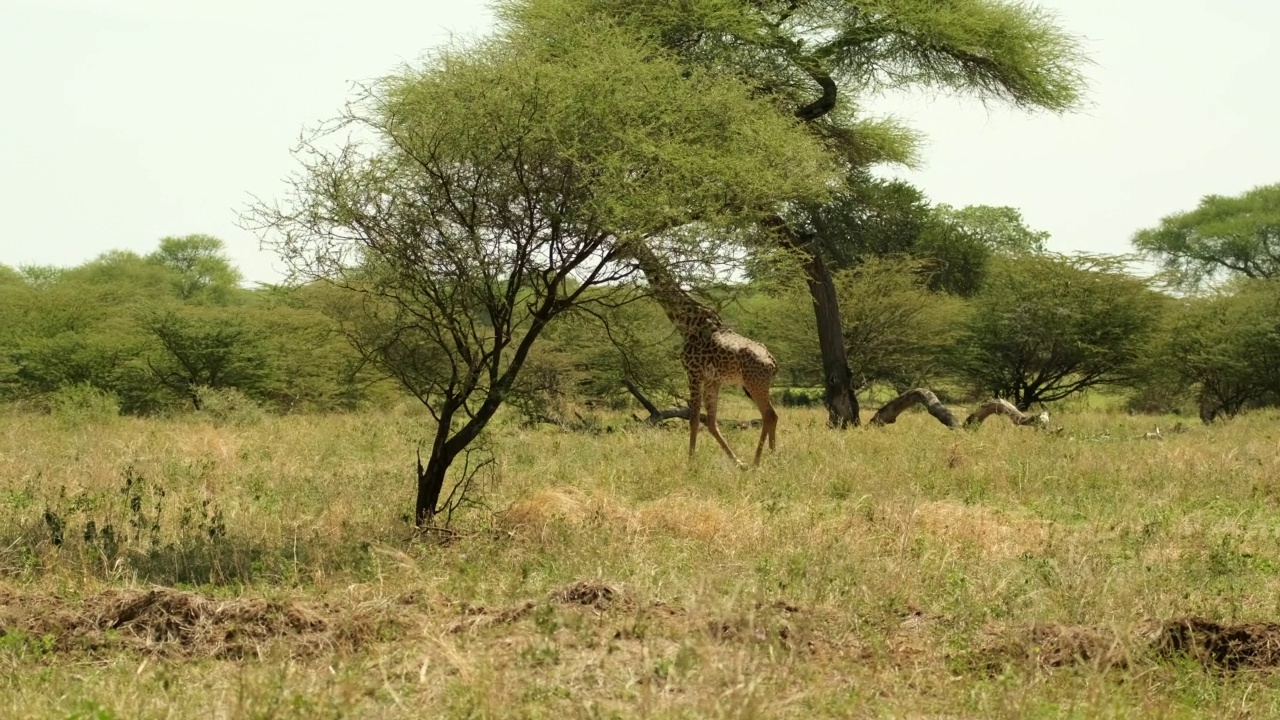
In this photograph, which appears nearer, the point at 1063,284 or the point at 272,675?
the point at 272,675

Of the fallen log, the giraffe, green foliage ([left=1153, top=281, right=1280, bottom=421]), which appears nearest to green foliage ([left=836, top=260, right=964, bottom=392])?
green foliage ([left=1153, top=281, right=1280, bottom=421])

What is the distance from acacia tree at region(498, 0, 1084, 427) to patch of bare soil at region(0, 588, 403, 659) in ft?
40.5

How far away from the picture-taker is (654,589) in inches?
258

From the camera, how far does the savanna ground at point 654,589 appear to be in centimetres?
497

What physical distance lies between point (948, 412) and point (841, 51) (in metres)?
5.80

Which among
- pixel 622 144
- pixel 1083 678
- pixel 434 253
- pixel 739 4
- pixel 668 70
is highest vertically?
pixel 739 4

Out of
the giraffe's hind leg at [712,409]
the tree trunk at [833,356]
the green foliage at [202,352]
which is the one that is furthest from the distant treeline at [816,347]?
the giraffe's hind leg at [712,409]

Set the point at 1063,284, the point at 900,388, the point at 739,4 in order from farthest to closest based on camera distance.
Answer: the point at 900,388, the point at 1063,284, the point at 739,4

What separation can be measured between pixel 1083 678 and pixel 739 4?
49.3 feet

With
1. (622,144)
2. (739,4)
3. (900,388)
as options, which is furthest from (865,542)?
(900,388)

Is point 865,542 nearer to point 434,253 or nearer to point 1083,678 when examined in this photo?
point 1083,678

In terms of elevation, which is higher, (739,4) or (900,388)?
(739,4)

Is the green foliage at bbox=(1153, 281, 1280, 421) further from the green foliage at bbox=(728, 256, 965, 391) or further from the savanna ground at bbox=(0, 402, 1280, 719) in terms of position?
the savanna ground at bbox=(0, 402, 1280, 719)

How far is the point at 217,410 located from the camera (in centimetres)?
1933
